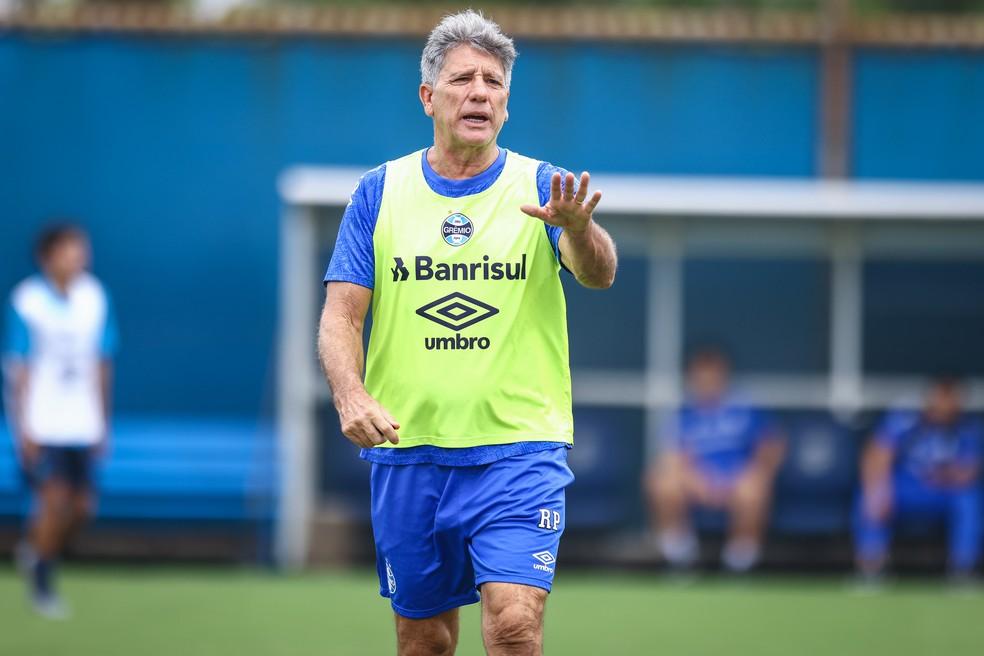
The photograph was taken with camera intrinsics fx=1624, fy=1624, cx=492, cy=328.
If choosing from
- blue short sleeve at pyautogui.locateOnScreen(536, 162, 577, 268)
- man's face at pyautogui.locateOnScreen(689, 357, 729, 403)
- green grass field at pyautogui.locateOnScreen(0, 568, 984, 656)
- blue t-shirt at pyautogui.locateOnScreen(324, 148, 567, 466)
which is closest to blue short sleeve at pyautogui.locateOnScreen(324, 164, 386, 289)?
blue t-shirt at pyautogui.locateOnScreen(324, 148, 567, 466)

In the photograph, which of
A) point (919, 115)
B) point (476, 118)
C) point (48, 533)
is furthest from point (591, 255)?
point (919, 115)

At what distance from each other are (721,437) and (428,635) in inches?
Result: 323

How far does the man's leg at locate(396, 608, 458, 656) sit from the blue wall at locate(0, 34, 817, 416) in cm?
998

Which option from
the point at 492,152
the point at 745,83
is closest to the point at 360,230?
the point at 492,152

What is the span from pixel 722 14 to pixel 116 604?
7.96 m

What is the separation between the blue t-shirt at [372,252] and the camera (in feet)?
17.7

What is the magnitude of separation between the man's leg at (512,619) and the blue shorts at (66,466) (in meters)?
6.14

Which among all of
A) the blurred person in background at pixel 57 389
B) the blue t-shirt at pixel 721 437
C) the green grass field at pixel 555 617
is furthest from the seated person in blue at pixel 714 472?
the blurred person in background at pixel 57 389

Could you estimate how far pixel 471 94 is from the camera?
17.6 feet

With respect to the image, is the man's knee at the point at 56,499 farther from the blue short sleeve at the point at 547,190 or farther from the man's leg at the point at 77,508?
the blue short sleeve at the point at 547,190

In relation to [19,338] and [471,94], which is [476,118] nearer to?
[471,94]

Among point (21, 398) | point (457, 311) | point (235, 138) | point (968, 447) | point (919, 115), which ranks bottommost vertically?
point (968, 447)

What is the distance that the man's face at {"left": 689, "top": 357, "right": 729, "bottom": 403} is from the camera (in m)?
13.6

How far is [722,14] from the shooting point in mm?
15219
